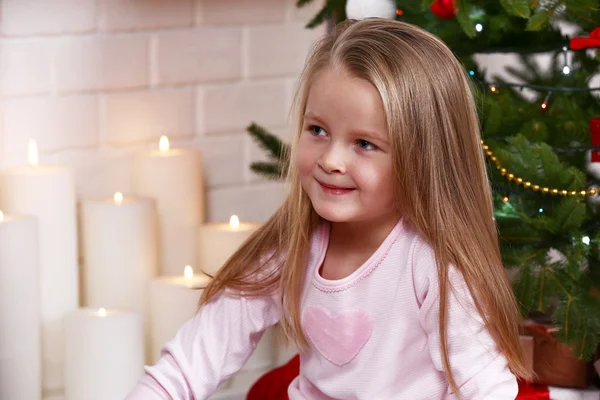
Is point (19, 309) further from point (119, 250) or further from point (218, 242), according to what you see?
point (218, 242)

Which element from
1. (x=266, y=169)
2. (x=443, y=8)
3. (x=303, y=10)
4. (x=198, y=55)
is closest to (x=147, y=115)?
(x=198, y=55)

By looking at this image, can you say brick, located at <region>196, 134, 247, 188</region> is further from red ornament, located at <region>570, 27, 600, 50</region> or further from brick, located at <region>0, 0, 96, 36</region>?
red ornament, located at <region>570, 27, 600, 50</region>

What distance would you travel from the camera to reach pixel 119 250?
5.94 ft

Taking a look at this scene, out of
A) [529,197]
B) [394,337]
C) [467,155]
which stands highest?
[467,155]

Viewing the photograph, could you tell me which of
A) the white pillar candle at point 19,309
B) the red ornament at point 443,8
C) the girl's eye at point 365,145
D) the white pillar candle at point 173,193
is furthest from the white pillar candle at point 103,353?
the red ornament at point 443,8

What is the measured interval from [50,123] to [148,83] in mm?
224

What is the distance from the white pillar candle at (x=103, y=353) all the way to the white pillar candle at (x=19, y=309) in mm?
93

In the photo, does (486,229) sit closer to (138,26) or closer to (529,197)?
(529,197)

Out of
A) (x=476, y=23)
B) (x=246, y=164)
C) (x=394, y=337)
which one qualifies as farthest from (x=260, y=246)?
(x=246, y=164)

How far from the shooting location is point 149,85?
2.02m

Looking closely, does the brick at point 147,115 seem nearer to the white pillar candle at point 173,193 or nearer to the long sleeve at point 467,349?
the white pillar candle at point 173,193

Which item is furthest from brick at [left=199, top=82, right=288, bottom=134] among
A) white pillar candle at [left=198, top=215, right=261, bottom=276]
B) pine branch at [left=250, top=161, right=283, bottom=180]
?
white pillar candle at [left=198, top=215, right=261, bottom=276]

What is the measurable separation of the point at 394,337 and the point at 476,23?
59 cm

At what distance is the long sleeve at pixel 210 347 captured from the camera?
1342 mm
